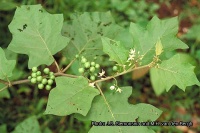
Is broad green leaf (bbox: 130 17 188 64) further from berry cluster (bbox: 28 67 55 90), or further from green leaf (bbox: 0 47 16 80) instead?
green leaf (bbox: 0 47 16 80)

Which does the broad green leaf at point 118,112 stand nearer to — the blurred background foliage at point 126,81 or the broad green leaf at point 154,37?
the broad green leaf at point 154,37

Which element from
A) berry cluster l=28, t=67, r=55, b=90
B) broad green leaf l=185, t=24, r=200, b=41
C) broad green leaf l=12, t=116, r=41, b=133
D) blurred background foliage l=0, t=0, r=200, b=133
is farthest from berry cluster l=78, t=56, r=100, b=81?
broad green leaf l=185, t=24, r=200, b=41

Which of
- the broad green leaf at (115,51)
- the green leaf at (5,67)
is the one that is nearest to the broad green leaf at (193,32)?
the broad green leaf at (115,51)

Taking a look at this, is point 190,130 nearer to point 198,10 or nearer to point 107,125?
point 198,10

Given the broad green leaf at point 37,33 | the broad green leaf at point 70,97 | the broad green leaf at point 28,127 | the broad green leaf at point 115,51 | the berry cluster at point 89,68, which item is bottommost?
the broad green leaf at point 28,127

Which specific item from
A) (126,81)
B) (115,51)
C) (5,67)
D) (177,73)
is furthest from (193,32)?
(5,67)

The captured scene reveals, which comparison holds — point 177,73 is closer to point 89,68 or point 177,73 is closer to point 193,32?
point 89,68

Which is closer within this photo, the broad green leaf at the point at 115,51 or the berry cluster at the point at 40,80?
the broad green leaf at the point at 115,51

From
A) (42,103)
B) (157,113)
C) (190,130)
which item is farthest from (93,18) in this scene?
(190,130)
